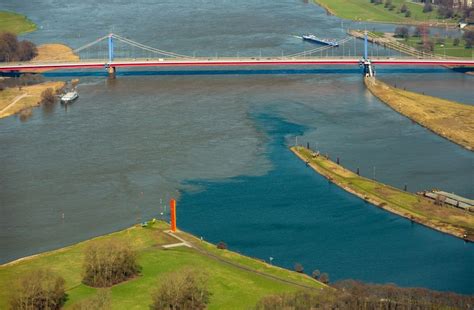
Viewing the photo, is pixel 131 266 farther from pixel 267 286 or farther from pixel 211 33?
pixel 211 33

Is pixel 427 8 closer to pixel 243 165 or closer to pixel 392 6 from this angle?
pixel 392 6

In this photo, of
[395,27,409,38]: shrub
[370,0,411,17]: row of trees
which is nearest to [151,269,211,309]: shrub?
[395,27,409,38]: shrub

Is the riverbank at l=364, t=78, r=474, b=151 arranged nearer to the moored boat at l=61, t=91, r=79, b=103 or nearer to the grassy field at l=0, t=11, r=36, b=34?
the moored boat at l=61, t=91, r=79, b=103

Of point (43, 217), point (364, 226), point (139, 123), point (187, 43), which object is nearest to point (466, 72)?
point (187, 43)

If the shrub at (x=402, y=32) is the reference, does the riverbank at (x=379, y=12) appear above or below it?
above

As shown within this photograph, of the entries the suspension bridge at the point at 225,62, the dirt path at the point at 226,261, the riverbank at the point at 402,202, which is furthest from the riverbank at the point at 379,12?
the dirt path at the point at 226,261

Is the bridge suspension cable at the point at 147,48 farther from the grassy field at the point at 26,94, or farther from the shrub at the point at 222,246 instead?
the shrub at the point at 222,246
